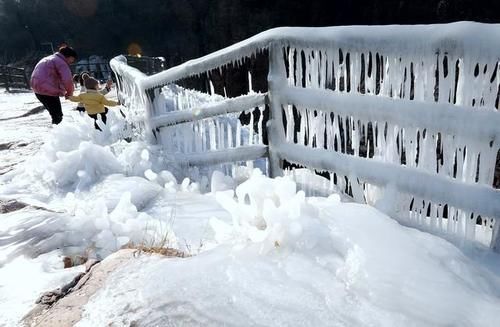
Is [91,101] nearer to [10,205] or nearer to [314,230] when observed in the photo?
[10,205]

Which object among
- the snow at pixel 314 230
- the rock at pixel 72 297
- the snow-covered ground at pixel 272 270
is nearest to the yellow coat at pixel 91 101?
the snow at pixel 314 230

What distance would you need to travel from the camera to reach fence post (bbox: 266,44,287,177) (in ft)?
8.91

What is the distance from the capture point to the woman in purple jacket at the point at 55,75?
617cm

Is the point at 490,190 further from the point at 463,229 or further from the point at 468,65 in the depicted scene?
the point at 468,65

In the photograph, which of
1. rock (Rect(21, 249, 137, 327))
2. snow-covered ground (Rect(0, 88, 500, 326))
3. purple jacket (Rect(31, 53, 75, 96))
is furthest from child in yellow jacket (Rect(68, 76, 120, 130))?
rock (Rect(21, 249, 137, 327))

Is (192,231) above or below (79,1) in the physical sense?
below

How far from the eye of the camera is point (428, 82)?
1.87 meters

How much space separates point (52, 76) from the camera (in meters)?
6.28

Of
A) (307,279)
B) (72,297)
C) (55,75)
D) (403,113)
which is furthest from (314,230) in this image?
(55,75)

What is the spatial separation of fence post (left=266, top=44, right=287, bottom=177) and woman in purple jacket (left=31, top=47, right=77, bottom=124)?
14.1 feet

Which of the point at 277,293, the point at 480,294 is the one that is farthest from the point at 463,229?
the point at 277,293

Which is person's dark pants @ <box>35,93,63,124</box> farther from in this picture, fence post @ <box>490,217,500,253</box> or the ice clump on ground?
fence post @ <box>490,217,500,253</box>

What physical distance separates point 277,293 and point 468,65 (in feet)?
3.98

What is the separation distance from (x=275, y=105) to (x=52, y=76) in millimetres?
4741
